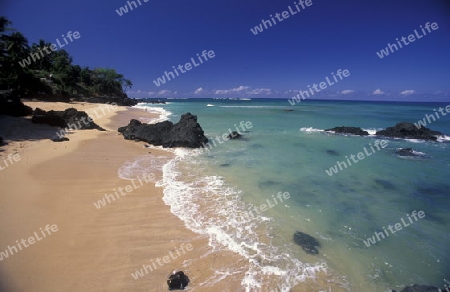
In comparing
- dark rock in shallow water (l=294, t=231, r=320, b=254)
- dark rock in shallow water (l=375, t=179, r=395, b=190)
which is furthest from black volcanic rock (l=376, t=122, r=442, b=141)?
dark rock in shallow water (l=294, t=231, r=320, b=254)

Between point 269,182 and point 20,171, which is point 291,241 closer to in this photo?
point 269,182

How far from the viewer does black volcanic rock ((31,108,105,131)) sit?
54.5ft

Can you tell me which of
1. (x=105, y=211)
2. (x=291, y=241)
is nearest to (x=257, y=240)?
(x=291, y=241)

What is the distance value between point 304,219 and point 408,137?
76.8 ft

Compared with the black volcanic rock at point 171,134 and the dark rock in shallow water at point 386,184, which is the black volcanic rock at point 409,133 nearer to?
the dark rock in shallow water at point 386,184

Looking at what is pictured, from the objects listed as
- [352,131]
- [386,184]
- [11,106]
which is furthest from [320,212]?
[11,106]

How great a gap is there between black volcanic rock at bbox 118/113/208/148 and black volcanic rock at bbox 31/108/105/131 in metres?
4.25

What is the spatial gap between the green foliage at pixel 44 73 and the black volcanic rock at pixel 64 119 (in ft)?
26.1

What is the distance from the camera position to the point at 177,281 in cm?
434

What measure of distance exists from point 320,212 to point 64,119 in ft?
70.6

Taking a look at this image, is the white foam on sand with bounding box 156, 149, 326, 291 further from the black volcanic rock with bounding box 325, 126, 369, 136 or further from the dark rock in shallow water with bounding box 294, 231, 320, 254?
the black volcanic rock with bounding box 325, 126, 369, 136

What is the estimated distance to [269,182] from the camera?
9938mm

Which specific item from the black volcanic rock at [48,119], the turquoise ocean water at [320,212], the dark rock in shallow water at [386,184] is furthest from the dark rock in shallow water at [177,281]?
the black volcanic rock at [48,119]

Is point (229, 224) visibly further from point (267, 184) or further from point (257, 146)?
point (257, 146)
